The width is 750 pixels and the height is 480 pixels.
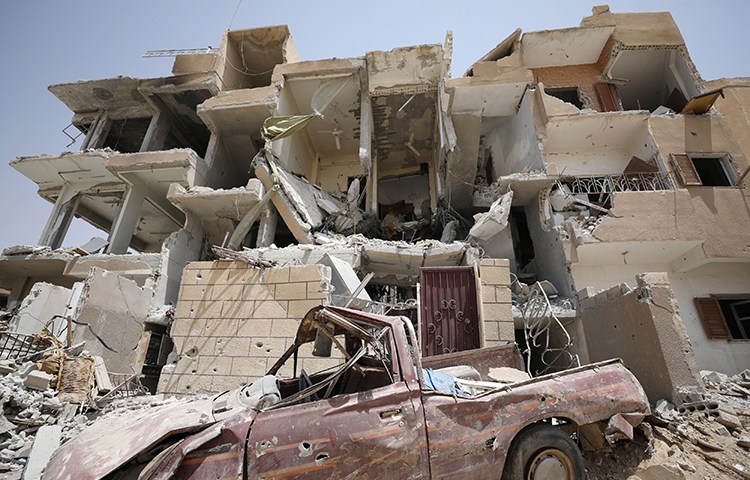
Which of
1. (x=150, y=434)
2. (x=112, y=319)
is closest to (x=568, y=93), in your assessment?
(x=150, y=434)

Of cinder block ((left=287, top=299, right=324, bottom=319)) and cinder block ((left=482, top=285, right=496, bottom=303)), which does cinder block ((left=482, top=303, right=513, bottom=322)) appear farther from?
cinder block ((left=287, top=299, right=324, bottom=319))

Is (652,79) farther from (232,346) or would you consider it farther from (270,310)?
(232,346)

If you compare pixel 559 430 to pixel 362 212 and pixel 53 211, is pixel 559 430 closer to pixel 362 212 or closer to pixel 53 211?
pixel 362 212

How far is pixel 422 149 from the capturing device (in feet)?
50.6

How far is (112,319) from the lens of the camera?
819 cm

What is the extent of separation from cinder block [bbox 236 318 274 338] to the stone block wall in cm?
461

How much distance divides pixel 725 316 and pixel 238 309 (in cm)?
1340

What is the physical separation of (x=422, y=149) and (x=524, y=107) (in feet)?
14.8

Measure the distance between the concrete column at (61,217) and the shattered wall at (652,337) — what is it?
18829mm

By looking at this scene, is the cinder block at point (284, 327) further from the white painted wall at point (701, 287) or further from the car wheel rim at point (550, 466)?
the white painted wall at point (701, 287)

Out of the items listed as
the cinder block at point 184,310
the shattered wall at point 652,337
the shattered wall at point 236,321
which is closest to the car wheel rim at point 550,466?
the shattered wall at point 652,337

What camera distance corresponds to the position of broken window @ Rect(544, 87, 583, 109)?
43.5 ft

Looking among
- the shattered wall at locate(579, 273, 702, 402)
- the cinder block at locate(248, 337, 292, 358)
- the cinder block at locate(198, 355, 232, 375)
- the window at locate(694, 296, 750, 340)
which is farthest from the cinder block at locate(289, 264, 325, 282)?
the window at locate(694, 296, 750, 340)

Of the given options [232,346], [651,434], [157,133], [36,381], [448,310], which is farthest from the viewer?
[157,133]
